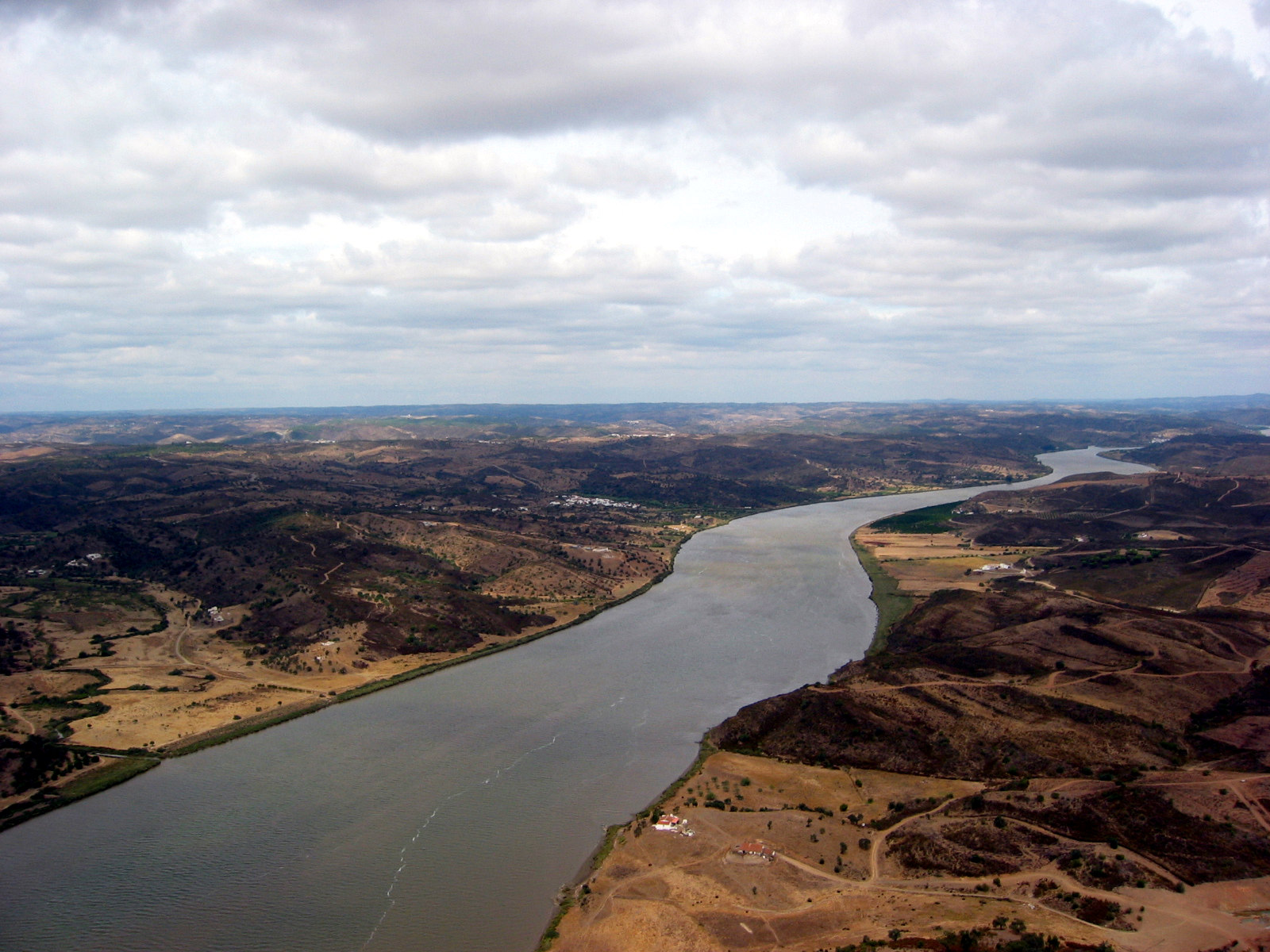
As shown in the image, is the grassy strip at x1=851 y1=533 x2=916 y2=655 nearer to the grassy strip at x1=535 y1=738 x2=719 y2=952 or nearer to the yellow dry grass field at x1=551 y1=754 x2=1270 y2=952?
the grassy strip at x1=535 y1=738 x2=719 y2=952

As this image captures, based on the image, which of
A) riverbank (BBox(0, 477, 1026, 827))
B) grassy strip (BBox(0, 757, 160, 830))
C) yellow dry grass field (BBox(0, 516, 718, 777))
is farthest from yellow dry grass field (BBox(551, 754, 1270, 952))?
yellow dry grass field (BBox(0, 516, 718, 777))

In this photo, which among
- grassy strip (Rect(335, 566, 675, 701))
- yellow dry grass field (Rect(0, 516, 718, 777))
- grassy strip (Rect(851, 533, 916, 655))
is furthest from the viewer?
grassy strip (Rect(851, 533, 916, 655))

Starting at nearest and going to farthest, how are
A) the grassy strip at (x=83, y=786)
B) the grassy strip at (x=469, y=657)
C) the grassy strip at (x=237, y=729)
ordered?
the grassy strip at (x=83, y=786)
the grassy strip at (x=237, y=729)
the grassy strip at (x=469, y=657)

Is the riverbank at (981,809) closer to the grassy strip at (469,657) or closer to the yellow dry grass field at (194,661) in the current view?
the grassy strip at (469,657)

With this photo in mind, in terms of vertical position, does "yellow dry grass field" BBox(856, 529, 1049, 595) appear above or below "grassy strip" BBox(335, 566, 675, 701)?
above

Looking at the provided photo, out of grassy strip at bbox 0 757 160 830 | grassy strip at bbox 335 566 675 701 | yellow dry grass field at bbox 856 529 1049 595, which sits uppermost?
yellow dry grass field at bbox 856 529 1049 595

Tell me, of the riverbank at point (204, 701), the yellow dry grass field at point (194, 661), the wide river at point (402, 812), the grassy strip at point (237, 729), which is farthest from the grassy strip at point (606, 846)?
the yellow dry grass field at point (194, 661)

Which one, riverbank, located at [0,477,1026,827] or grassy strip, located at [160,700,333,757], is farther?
grassy strip, located at [160,700,333,757]
